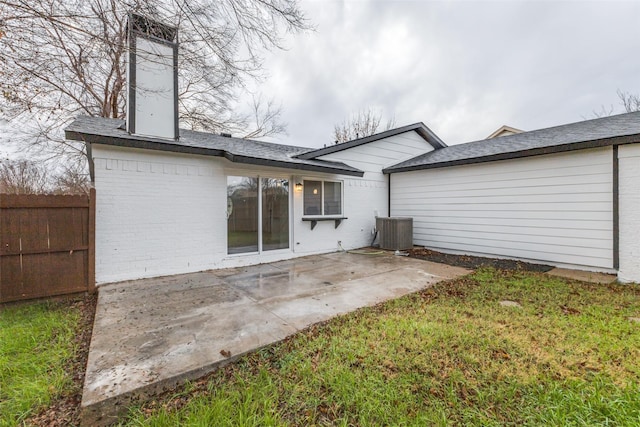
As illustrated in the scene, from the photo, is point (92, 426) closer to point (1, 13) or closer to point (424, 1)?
point (1, 13)

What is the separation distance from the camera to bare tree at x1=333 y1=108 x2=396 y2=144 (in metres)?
19.2

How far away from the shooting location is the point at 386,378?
2.07m

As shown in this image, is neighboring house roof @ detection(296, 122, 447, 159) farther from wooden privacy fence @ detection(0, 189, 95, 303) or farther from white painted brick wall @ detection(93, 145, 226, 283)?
wooden privacy fence @ detection(0, 189, 95, 303)

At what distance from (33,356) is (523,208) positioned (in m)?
8.53

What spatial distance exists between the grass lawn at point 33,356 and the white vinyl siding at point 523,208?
8.00 metres

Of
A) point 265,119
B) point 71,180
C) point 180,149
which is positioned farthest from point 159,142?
point 265,119

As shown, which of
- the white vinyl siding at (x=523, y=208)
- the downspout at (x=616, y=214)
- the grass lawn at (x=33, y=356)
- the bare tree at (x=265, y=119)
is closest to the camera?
the grass lawn at (x=33, y=356)

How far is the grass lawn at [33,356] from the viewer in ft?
6.13

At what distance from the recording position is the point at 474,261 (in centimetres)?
635

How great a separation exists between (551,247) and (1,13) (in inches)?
378

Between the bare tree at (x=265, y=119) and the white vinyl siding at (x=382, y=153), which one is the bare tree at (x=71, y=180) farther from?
the white vinyl siding at (x=382, y=153)

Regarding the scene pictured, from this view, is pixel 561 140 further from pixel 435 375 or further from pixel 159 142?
pixel 159 142

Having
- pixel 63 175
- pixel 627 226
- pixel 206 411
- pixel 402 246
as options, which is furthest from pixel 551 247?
pixel 63 175

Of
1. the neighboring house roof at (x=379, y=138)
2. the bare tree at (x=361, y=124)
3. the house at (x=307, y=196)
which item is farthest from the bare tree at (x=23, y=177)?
the bare tree at (x=361, y=124)
